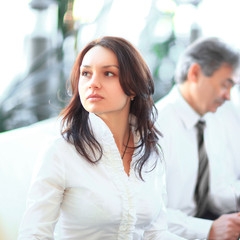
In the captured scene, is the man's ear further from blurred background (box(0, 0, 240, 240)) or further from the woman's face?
the woman's face

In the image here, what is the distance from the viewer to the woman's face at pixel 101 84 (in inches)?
47.4

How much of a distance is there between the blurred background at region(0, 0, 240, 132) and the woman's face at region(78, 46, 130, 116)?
75cm

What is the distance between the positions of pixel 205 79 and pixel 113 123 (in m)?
0.91

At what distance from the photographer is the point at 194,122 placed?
2045mm

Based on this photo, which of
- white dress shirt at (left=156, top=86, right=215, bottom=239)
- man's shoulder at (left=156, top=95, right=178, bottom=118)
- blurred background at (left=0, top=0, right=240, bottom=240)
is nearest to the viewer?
white dress shirt at (left=156, top=86, right=215, bottom=239)

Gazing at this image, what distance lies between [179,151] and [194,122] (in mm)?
189

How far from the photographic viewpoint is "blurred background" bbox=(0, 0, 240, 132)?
238 centimetres

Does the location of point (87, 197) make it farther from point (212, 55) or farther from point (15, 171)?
point (212, 55)

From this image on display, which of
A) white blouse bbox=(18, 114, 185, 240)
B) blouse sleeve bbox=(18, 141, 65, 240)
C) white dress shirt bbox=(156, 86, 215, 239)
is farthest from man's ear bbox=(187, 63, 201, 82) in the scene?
blouse sleeve bbox=(18, 141, 65, 240)

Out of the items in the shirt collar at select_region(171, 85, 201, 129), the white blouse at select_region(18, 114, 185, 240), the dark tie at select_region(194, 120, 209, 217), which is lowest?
the dark tie at select_region(194, 120, 209, 217)

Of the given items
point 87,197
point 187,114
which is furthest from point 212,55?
point 87,197

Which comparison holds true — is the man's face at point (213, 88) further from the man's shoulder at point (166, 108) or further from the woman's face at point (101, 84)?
the woman's face at point (101, 84)

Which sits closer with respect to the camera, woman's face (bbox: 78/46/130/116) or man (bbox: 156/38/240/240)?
woman's face (bbox: 78/46/130/116)

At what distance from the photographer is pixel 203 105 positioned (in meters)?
2.04
